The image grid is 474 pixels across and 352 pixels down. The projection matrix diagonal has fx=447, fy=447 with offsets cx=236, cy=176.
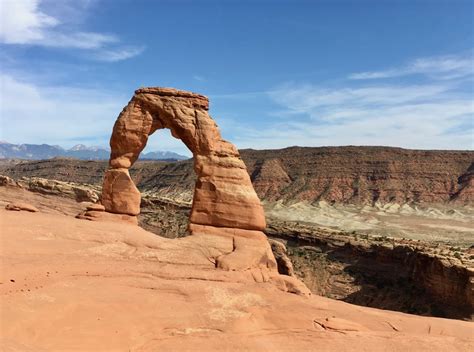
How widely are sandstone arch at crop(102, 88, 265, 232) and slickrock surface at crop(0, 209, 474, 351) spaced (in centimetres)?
183

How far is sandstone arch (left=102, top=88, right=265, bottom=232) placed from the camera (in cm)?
1795

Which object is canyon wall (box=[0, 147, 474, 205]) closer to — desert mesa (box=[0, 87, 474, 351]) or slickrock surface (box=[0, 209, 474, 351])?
desert mesa (box=[0, 87, 474, 351])

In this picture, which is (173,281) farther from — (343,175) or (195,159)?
(343,175)

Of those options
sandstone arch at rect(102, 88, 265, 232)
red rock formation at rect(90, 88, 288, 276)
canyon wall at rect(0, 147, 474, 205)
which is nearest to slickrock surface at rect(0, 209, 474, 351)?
red rock formation at rect(90, 88, 288, 276)

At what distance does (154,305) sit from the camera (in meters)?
12.3

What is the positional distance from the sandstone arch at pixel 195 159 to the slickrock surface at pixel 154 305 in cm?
183

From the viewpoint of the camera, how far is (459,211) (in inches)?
4200

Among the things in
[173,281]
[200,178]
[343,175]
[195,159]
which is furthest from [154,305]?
[343,175]

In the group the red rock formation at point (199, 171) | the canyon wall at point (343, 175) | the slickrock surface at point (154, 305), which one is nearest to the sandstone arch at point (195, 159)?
the red rock formation at point (199, 171)

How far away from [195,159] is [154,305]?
769 cm

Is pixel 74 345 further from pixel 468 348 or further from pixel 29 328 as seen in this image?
pixel 468 348

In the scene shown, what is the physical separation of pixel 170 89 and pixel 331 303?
35.2 ft

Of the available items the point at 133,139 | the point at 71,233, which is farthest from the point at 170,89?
the point at 71,233

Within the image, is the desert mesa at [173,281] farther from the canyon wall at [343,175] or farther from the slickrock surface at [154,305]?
the canyon wall at [343,175]
